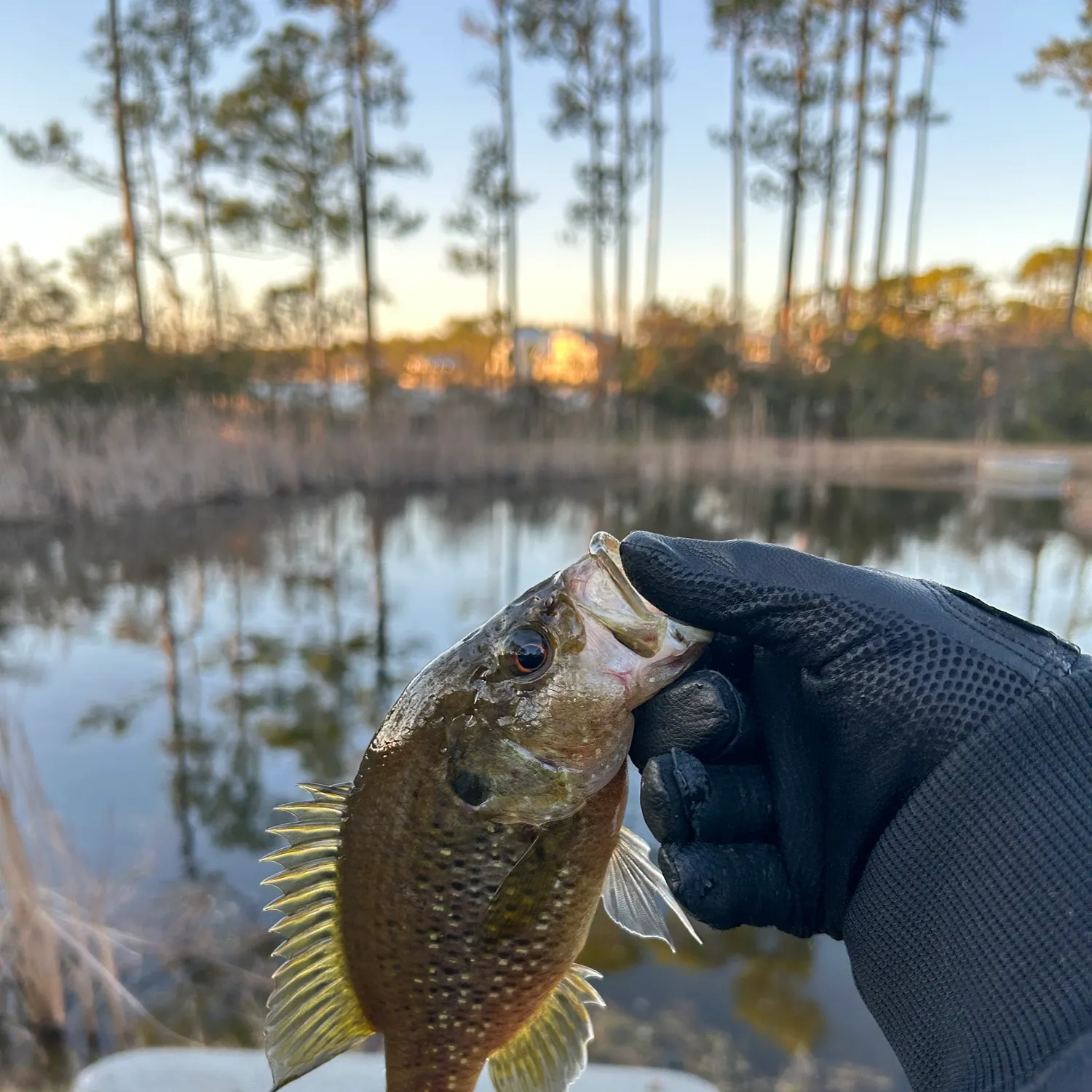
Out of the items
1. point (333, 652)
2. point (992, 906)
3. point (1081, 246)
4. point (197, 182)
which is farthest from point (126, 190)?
point (1081, 246)

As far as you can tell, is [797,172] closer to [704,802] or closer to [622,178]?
[622,178]

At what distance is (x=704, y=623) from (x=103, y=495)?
13346mm

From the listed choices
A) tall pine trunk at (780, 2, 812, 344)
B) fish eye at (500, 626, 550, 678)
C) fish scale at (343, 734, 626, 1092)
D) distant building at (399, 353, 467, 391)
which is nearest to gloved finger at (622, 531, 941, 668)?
fish eye at (500, 626, 550, 678)

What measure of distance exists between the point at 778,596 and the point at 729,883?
24.6 inches

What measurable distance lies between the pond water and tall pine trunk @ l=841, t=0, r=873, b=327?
47.9ft

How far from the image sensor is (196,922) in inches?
148

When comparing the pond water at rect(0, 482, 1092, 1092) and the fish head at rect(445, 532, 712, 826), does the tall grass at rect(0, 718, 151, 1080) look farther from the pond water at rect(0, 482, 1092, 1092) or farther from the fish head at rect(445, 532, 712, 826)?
the fish head at rect(445, 532, 712, 826)

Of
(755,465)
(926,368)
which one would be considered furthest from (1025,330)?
(755,465)

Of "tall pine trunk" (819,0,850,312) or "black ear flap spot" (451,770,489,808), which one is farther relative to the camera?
"tall pine trunk" (819,0,850,312)

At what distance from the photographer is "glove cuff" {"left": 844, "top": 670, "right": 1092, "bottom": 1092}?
1.26 meters

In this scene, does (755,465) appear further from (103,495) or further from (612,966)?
(612,966)

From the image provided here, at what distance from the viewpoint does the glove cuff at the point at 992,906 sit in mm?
1258

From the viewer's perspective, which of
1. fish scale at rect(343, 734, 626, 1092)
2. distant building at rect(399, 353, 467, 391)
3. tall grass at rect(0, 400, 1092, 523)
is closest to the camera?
fish scale at rect(343, 734, 626, 1092)

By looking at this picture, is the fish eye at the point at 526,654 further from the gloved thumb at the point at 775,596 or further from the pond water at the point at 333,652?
the pond water at the point at 333,652
